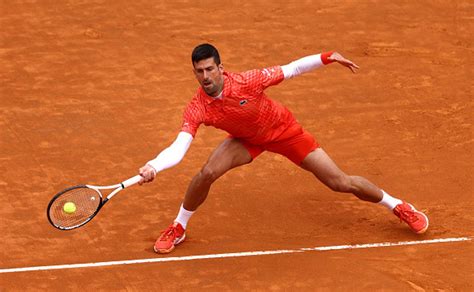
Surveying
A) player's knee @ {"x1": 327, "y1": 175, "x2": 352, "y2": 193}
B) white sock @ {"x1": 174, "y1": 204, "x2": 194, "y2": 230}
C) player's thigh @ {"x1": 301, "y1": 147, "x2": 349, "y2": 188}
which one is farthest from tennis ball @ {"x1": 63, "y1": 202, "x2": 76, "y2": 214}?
player's knee @ {"x1": 327, "y1": 175, "x2": 352, "y2": 193}

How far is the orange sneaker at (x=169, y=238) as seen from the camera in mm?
12070

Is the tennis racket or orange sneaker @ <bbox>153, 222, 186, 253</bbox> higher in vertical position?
the tennis racket

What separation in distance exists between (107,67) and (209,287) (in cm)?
556

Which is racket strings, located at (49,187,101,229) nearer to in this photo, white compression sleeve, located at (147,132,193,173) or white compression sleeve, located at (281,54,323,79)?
white compression sleeve, located at (147,132,193,173)

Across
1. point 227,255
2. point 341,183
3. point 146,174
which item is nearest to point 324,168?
point 341,183

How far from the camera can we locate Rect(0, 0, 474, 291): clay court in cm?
1180

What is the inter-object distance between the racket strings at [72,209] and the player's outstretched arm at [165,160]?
64 centimetres

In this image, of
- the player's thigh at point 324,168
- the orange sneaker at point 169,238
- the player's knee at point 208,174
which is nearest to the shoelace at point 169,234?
the orange sneaker at point 169,238

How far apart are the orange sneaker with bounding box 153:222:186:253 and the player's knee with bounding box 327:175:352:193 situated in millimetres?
1630

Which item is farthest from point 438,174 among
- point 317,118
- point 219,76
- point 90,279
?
point 90,279

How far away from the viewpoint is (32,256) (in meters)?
12.0

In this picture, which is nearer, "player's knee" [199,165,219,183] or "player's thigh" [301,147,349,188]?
"player's knee" [199,165,219,183]

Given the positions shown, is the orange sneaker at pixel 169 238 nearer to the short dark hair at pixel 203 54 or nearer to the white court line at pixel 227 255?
the white court line at pixel 227 255

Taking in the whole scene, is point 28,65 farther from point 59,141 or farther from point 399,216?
point 399,216
